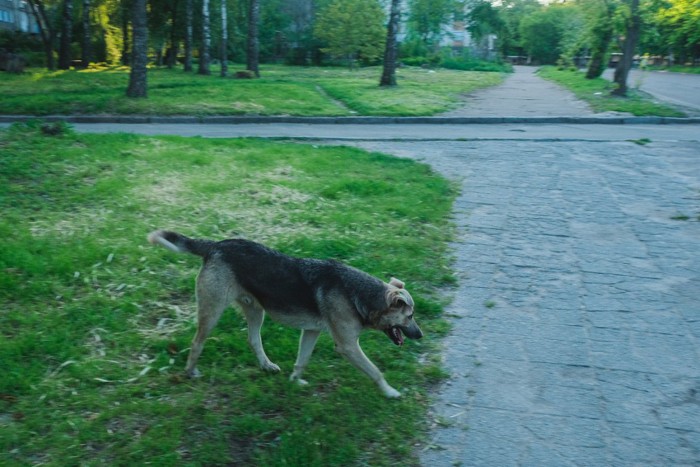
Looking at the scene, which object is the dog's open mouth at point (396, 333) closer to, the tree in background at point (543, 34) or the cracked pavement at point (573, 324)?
the cracked pavement at point (573, 324)

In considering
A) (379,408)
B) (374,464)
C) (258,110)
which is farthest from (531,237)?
(258,110)

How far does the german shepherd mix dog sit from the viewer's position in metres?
4.92

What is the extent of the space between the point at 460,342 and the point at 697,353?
79.2 inches

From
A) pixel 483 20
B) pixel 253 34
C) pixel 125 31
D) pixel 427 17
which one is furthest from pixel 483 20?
pixel 253 34

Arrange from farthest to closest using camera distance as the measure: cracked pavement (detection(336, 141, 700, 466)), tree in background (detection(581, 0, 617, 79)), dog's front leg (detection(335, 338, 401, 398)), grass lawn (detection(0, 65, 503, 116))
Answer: tree in background (detection(581, 0, 617, 79))
grass lawn (detection(0, 65, 503, 116))
dog's front leg (detection(335, 338, 401, 398))
cracked pavement (detection(336, 141, 700, 466))

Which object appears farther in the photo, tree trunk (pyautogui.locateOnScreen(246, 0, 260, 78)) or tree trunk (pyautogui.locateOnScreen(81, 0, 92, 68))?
tree trunk (pyautogui.locateOnScreen(81, 0, 92, 68))

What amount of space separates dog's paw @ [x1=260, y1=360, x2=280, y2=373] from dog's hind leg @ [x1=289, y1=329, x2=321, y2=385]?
0.17 m

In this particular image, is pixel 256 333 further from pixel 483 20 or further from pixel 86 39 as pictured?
pixel 483 20

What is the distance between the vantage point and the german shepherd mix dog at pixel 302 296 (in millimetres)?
4922

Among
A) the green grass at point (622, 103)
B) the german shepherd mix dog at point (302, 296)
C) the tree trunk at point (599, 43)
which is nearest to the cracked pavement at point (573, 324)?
the german shepherd mix dog at point (302, 296)

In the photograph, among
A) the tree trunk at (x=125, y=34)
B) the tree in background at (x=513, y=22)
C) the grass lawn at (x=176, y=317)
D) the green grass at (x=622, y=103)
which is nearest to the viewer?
the grass lawn at (x=176, y=317)

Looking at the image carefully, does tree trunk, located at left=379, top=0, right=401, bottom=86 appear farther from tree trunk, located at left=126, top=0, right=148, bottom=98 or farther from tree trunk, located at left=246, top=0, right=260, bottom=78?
tree trunk, located at left=126, top=0, right=148, bottom=98

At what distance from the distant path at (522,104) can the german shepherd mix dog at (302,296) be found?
16.4 metres

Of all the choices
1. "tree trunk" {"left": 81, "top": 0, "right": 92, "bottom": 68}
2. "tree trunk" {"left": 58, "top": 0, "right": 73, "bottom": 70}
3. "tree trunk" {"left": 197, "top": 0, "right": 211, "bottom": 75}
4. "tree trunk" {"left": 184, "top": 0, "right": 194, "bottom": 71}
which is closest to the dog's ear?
"tree trunk" {"left": 197, "top": 0, "right": 211, "bottom": 75}
